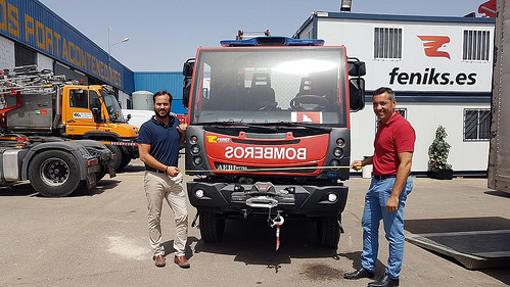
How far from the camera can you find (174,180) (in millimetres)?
4559

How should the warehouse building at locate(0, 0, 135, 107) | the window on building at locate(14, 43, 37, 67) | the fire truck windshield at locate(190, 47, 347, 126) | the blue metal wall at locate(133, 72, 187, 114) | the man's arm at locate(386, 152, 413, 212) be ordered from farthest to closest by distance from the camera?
the blue metal wall at locate(133, 72, 187, 114) < the window on building at locate(14, 43, 37, 67) < the warehouse building at locate(0, 0, 135, 107) < the fire truck windshield at locate(190, 47, 347, 126) < the man's arm at locate(386, 152, 413, 212)

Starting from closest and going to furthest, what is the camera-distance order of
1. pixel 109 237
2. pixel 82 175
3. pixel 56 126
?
1. pixel 109 237
2. pixel 82 175
3. pixel 56 126

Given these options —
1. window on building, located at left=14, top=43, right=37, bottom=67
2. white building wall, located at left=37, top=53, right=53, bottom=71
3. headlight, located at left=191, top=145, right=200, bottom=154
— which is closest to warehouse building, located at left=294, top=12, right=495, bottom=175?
headlight, located at left=191, top=145, right=200, bottom=154

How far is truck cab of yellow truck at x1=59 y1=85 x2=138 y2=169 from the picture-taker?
40.1 feet

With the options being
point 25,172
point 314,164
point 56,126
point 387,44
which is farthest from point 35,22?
point 314,164

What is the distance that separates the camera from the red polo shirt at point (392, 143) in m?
3.82

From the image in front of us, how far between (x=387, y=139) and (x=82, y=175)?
6820mm

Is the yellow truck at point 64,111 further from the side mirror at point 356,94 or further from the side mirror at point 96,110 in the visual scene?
the side mirror at point 356,94

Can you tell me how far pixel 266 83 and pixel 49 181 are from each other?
617 cm

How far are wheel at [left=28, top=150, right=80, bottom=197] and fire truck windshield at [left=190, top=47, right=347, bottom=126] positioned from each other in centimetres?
497

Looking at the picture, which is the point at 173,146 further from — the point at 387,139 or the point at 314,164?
the point at 387,139

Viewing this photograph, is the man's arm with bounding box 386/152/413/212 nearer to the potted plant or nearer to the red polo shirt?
the red polo shirt

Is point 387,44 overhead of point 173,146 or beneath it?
overhead

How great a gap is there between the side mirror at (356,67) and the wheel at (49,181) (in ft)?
20.6
